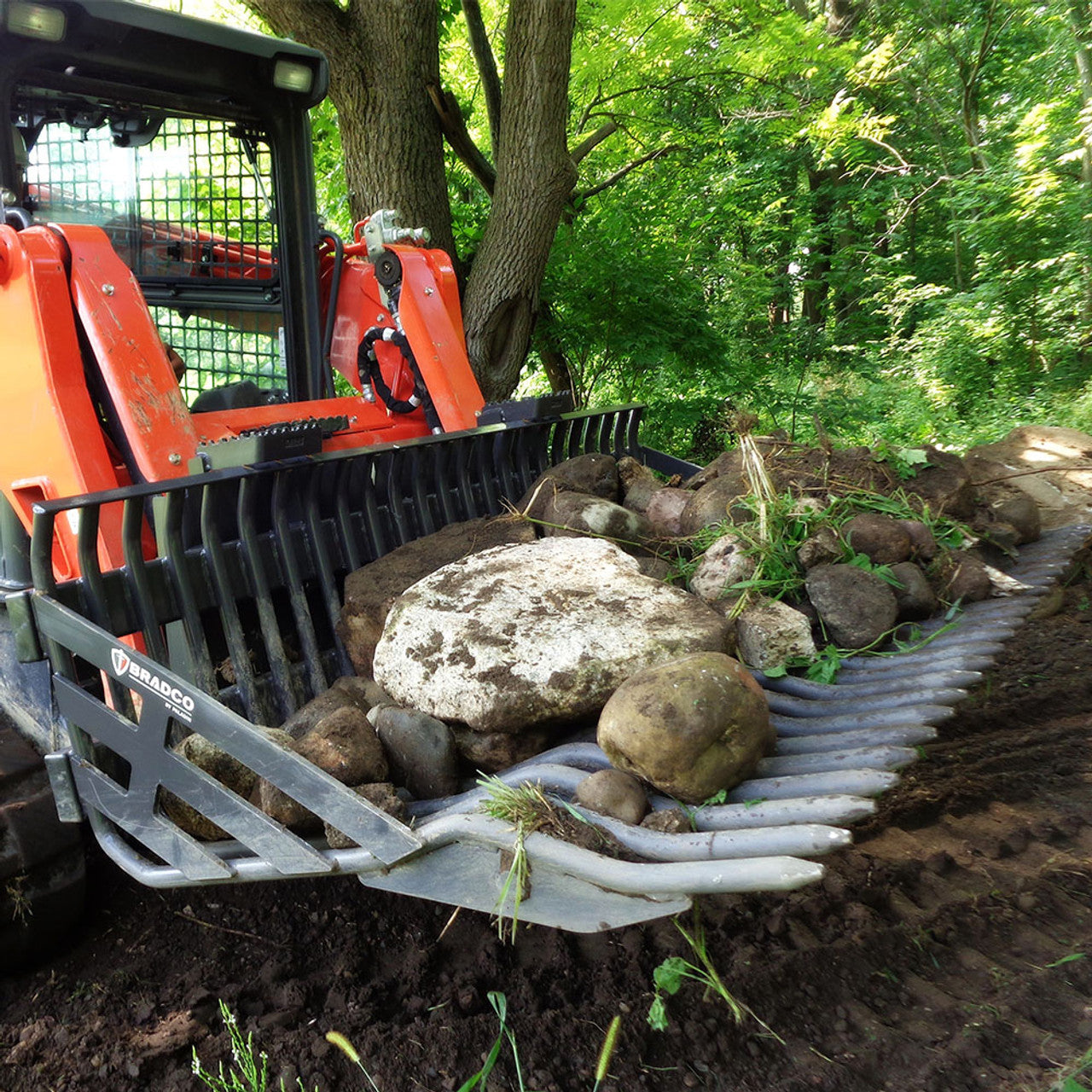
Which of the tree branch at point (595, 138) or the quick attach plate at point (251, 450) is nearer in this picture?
the quick attach plate at point (251, 450)

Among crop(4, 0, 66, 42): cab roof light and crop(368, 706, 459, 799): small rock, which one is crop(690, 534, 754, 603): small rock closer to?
crop(368, 706, 459, 799): small rock

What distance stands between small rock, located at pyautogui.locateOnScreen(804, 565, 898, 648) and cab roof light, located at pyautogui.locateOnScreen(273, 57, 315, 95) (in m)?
2.64

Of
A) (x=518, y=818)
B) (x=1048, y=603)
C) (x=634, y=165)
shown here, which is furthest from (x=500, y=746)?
(x=634, y=165)

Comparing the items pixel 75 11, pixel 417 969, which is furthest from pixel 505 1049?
pixel 75 11

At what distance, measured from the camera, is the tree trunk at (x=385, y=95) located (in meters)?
6.19

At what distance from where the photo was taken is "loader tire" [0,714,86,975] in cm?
234

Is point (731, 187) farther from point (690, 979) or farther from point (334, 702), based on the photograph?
point (690, 979)

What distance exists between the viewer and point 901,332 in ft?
38.6

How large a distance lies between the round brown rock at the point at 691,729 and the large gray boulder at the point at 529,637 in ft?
1.02

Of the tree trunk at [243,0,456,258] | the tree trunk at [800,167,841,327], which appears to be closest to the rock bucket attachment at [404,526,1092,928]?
the tree trunk at [243,0,456,258]

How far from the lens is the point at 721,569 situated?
2.93 meters

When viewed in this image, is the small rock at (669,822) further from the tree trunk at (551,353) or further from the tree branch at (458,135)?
the tree trunk at (551,353)

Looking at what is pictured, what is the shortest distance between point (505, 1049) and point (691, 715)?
0.84 m

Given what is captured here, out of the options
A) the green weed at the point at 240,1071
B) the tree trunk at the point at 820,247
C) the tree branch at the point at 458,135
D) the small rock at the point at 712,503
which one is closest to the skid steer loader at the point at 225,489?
the green weed at the point at 240,1071
